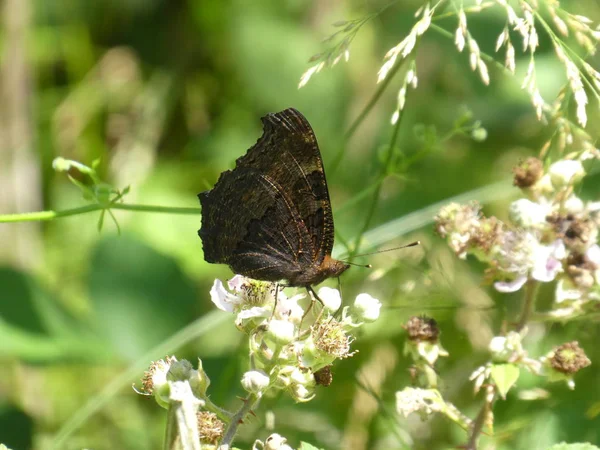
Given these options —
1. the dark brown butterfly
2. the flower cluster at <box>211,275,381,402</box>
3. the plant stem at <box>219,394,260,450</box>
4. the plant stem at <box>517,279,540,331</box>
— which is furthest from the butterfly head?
the plant stem at <box>219,394,260,450</box>

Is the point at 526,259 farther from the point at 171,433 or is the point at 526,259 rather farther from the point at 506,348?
the point at 171,433

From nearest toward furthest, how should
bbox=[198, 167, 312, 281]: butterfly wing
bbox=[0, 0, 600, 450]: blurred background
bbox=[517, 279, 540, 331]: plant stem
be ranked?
bbox=[517, 279, 540, 331]: plant stem → bbox=[198, 167, 312, 281]: butterfly wing → bbox=[0, 0, 600, 450]: blurred background

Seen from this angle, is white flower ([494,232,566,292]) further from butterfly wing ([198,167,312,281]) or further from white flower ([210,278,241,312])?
white flower ([210,278,241,312])

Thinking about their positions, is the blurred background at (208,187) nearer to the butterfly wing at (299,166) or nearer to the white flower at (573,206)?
the butterfly wing at (299,166)

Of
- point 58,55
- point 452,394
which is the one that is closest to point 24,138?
point 58,55

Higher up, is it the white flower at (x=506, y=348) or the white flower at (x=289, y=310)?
the white flower at (x=289, y=310)

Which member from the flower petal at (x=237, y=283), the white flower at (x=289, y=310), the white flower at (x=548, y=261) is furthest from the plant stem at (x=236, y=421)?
the white flower at (x=548, y=261)

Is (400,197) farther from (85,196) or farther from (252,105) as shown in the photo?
(85,196)
